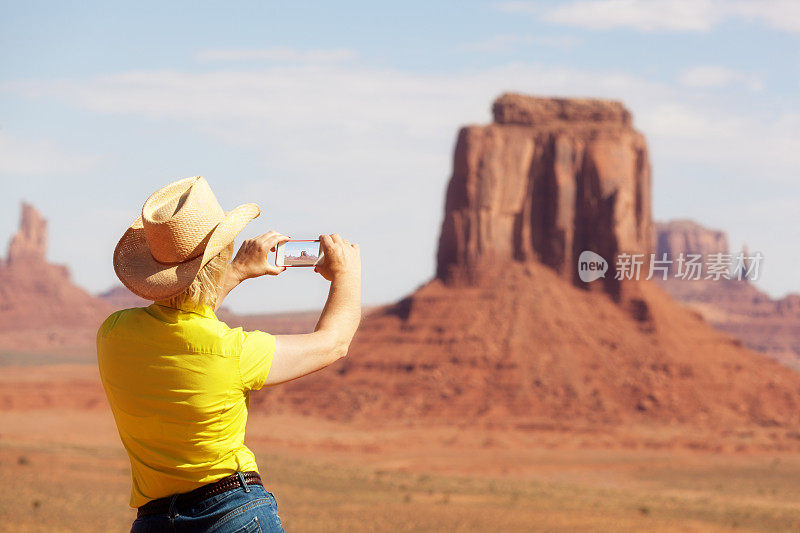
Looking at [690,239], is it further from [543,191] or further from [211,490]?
[211,490]

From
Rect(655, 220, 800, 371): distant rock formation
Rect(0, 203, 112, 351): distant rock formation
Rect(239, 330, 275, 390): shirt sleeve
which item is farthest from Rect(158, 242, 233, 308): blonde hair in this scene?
Rect(655, 220, 800, 371): distant rock formation

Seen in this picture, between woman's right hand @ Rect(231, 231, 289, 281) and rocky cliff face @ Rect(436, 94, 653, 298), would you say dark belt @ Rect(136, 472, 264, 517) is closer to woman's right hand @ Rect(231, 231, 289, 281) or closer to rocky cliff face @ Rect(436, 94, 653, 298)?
woman's right hand @ Rect(231, 231, 289, 281)

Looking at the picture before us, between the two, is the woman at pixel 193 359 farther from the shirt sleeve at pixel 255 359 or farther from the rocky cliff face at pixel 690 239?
the rocky cliff face at pixel 690 239

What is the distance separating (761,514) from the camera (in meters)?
26.0

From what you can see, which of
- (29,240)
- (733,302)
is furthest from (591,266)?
→ (29,240)

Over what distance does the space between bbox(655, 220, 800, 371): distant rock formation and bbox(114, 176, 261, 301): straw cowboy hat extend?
110176mm

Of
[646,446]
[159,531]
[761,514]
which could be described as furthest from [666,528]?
[646,446]

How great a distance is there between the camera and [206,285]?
10.3ft

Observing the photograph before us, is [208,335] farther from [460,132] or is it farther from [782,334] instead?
[782,334]

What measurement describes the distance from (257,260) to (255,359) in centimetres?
39

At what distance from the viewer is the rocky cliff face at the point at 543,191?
59.9 metres

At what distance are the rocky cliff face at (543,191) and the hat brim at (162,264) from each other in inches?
2194

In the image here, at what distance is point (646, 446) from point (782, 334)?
279ft

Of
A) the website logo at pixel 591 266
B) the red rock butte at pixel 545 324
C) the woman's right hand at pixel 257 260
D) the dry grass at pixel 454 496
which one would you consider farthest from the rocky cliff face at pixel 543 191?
the woman's right hand at pixel 257 260
